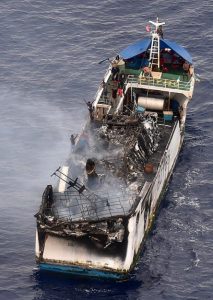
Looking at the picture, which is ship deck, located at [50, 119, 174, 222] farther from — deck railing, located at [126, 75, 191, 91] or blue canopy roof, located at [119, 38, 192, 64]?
blue canopy roof, located at [119, 38, 192, 64]

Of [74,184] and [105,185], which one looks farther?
[105,185]

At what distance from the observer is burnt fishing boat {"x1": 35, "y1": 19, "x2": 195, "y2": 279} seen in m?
62.8

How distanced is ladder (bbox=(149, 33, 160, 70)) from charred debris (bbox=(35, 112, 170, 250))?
297 inches

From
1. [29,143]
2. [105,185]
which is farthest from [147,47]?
[105,185]

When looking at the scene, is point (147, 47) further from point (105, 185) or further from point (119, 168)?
point (105, 185)

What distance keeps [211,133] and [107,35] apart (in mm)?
25733

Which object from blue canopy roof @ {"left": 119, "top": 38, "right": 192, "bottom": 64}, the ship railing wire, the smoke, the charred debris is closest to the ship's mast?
blue canopy roof @ {"left": 119, "top": 38, "right": 192, "bottom": 64}

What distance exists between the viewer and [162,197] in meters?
74.5

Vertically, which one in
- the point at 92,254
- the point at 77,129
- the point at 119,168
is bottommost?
the point at 92,254

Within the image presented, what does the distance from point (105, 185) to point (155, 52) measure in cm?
2207

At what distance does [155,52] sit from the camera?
276 ft

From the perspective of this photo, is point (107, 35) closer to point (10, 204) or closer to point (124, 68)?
point (124, 68)

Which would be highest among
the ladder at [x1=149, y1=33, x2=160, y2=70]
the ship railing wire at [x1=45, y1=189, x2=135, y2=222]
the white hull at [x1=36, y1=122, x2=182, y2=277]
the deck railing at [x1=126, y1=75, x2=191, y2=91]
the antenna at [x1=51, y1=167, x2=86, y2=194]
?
the ladder at [x1=149, y1=33, x2=160, y2=70]

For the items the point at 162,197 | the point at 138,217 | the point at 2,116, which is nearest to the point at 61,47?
the point at 2,116
